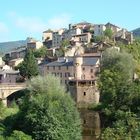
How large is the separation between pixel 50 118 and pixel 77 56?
4038cm

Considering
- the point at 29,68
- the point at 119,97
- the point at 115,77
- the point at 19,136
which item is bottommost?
the point at 19,136

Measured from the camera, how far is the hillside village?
75.8 metres

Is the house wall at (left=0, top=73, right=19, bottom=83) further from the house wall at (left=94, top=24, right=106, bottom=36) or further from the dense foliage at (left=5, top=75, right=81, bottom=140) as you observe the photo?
the dense foliage at (left=5, top=75, right=81, bottom=140)

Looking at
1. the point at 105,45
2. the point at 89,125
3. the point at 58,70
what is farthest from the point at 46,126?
the point at 105,45

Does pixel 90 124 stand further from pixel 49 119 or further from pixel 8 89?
pixel 8 89

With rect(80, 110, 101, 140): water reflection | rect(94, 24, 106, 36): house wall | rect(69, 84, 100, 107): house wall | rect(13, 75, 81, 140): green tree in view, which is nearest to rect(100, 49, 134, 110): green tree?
rect(80, 110, 101, 140): water reflection

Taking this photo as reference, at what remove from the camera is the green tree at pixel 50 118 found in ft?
135

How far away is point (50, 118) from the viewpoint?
41875mm

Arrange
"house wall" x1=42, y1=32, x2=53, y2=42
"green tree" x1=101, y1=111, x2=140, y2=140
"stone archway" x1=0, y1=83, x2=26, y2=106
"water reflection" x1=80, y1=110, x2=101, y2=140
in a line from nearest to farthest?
"green tree" x1=101, y1=111, x2=140, y2=140
"water reflection" x1=80, y1=110, x2=101, y2=140
"stone archway" x1=0, y1=83, x2=26, y2=106
"house wall" x1=42, y1=32, x2=53, y2=42

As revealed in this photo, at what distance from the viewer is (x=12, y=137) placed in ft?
131

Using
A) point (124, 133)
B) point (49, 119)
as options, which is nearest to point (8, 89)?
point (49, 119)

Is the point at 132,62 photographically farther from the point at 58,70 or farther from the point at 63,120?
the point at 63,120

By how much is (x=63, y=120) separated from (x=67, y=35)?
83408 mm

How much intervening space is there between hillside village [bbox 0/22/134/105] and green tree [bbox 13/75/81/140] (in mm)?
28835
